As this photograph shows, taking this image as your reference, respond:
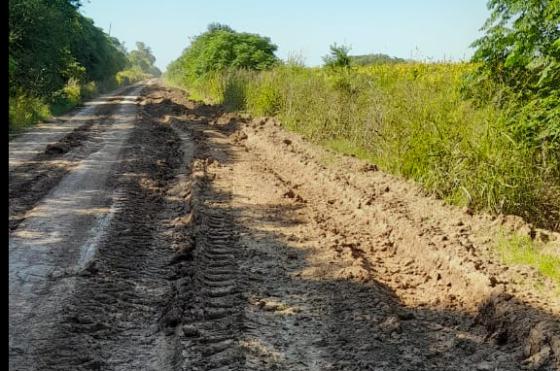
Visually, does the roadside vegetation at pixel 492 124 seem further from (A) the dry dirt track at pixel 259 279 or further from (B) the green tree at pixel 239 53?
(B) the green tree at pixel 239 53

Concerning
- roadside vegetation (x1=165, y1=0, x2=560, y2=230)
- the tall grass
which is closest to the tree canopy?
the tall grass

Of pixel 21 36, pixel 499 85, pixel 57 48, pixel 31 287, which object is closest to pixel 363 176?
pixel 499 85

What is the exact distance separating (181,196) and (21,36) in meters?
14.8

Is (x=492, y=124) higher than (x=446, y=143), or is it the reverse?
(x=492, y=124)

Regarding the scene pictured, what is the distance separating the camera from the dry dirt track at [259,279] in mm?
4164

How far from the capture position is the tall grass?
7246 mm

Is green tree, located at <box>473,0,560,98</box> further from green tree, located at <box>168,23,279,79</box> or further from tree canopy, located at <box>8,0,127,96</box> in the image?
green tree, located at <box>168,23,279,79</box>

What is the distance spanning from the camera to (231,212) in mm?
8078

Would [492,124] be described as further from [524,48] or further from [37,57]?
[37,57]

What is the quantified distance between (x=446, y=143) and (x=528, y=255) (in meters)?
2.48

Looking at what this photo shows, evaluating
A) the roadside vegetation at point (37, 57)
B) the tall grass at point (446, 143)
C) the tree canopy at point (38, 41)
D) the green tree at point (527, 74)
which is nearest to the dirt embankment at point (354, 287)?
the tall grass at point (446, 143)

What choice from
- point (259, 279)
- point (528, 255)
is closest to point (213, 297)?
point (259, 279)

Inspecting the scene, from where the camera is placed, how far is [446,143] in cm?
805

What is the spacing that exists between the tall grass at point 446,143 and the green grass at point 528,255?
0.94 meters
